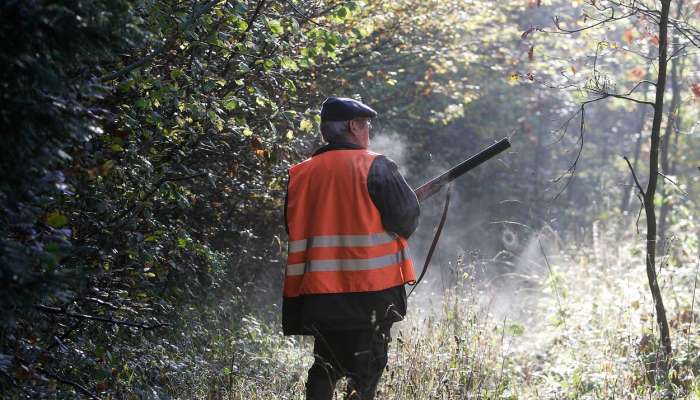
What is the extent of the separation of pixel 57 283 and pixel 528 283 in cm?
1099

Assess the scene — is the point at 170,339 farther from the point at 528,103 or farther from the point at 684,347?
the point at 528,103

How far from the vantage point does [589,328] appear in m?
7.77

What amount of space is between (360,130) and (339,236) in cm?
65

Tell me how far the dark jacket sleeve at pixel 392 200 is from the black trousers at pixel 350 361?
583 mm

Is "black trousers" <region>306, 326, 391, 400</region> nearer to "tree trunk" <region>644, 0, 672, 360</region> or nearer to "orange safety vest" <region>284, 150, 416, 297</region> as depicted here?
"orange safety vest" <region>284, 150, 416, 297</region>

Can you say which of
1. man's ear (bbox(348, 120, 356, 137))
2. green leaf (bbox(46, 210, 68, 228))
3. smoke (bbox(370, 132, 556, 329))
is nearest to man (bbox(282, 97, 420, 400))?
man's ear (bbox(348, 120, 356, 137))

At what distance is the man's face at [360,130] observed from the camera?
4.88 m

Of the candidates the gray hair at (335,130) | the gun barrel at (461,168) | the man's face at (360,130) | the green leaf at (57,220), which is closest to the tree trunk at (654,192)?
the gun barrel at (461,168)

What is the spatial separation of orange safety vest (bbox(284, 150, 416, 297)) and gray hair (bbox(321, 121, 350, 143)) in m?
0.11

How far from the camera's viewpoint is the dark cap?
4.85m

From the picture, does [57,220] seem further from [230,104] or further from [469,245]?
[469,245]

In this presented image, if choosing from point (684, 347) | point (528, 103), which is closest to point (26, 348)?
point (684, 347)

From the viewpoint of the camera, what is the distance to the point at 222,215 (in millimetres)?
7102

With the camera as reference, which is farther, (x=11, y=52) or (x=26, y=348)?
(x=26, y=348)
